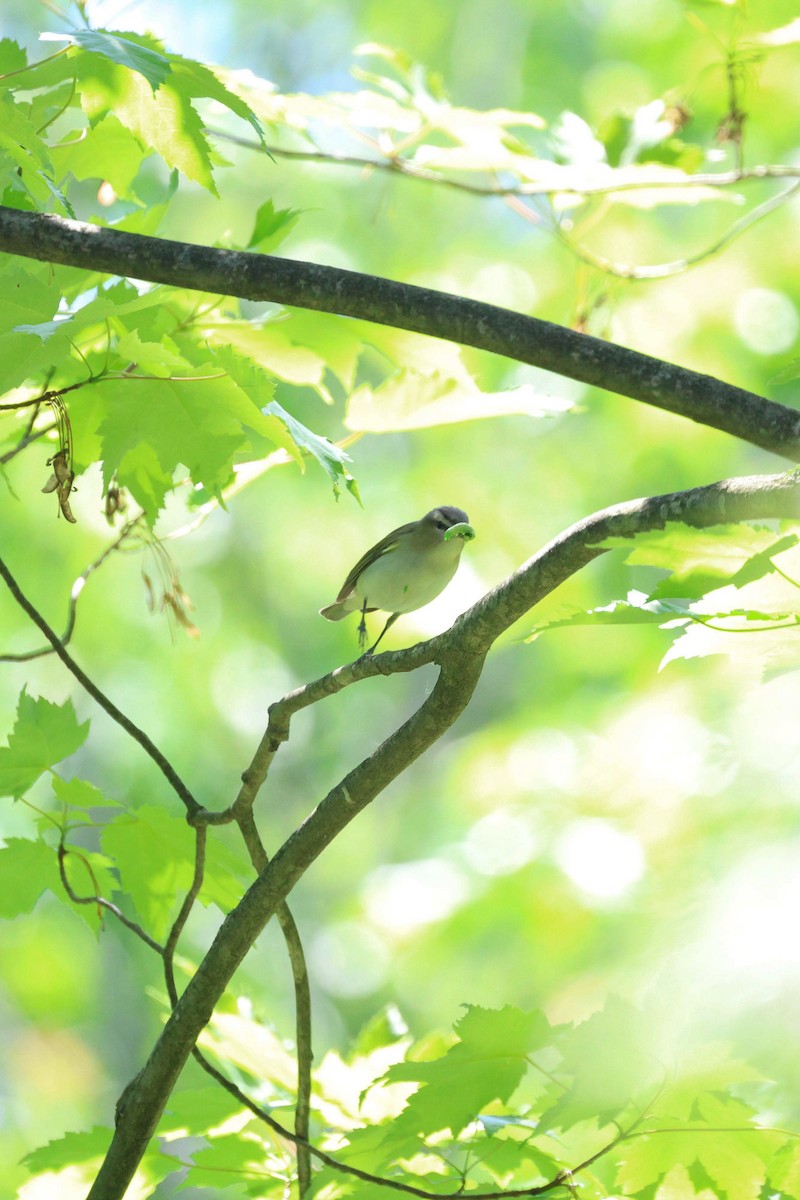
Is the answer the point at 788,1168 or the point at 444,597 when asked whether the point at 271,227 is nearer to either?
the point at 788,1168

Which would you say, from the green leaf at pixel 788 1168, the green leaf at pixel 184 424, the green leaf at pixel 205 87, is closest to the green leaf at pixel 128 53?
the green leaf at pixel 205 87

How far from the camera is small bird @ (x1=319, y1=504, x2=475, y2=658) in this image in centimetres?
288

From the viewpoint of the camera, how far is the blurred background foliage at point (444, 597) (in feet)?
18.4

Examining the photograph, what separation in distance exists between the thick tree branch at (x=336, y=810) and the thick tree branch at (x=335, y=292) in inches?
6.9

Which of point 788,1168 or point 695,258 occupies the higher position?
point 695,258

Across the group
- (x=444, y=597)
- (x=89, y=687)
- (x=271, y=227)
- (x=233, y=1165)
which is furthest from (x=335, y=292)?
(x=444, y=597)

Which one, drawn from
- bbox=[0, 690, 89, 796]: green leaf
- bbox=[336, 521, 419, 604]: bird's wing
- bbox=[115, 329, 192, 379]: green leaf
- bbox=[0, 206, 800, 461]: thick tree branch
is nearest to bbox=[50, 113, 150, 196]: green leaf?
bbox=[0, 206, 800, 461]: thick tree branch

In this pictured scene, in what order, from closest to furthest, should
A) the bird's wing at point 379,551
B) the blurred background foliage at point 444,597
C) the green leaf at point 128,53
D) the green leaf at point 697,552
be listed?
1. the green leaf at point 697,552
2. the green leaf at point 128,53
3. the bird's wing at point 379,551
4. the blurred background foliage at point 444,597

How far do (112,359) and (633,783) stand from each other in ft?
13.3

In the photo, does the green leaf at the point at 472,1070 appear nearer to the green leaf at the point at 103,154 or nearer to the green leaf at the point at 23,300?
the green leaf at the point at 23,300

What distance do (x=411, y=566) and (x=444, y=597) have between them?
377 centimetres

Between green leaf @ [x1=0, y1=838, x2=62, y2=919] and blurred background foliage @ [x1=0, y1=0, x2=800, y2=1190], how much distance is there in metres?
1.82

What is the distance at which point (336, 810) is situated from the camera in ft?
4.68

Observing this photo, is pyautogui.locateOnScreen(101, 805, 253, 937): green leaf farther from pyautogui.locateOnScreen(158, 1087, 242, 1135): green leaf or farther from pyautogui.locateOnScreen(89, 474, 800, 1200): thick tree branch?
pyautogui.locateOnScreen(158, 1087, 242, 1135): green leaf
